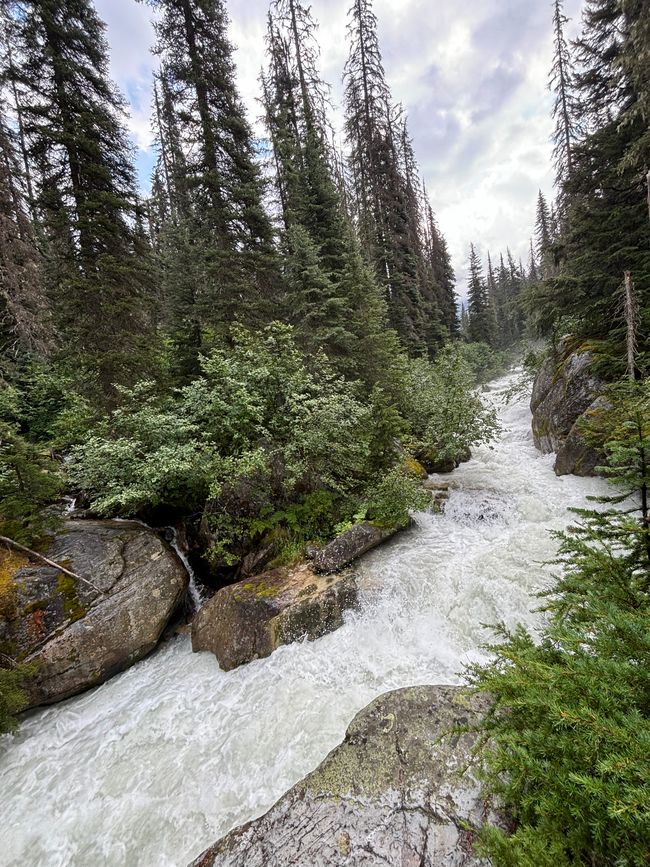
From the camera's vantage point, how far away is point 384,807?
A: 9.46ft

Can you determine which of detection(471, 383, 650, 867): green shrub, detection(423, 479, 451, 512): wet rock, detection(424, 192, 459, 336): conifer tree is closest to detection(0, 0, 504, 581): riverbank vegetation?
detection(423, 479, 451, 512): wet rock

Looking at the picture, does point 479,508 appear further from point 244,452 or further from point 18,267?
point 18,267

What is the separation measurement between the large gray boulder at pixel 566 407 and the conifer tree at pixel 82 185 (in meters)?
11.6

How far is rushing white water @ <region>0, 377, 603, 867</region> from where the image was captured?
12.3 feet

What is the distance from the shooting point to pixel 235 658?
18.5 ft

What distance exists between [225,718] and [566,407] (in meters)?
11.0

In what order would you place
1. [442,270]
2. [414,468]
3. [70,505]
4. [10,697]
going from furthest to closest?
[442,270], [414,468], [70,505], [10,697]

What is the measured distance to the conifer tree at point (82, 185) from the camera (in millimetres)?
8766

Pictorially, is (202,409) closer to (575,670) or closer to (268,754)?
(268,754)

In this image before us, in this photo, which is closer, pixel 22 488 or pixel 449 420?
pixel 22 488

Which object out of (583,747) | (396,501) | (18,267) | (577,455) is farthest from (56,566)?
(577,455)

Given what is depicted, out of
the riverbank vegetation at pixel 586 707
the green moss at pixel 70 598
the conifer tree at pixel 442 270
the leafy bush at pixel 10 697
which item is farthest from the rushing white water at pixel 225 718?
the conifer tree at pixel 442 270

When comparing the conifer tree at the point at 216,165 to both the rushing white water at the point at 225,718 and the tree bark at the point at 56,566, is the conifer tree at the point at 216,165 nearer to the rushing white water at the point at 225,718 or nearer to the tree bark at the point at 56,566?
the tree bark at the point at 56,566

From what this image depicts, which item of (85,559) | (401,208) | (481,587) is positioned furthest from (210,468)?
(401,208)
